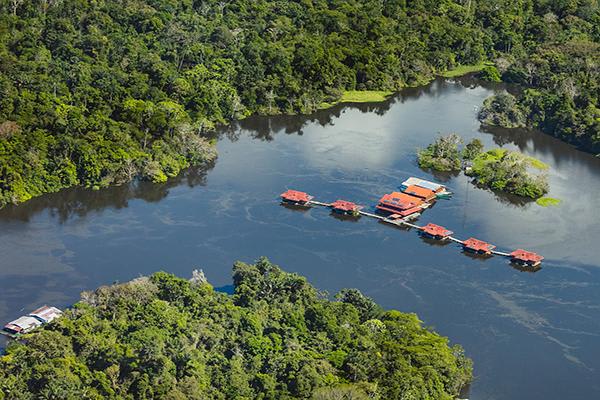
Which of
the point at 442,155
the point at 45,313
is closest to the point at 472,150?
the point at 442,155

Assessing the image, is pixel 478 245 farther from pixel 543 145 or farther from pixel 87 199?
pixel 87 199

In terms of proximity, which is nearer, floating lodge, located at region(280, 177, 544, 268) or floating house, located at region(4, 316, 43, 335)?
floating house, located at region(4, 316, 43, 335)

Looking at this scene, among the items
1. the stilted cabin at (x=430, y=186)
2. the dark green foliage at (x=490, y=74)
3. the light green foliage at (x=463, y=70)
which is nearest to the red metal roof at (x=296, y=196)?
the stilted cabin at (x=430, y=186)

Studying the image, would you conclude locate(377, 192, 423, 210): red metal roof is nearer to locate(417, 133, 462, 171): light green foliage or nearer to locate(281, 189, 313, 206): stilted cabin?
locate(281, 189, 313, 206): stilted cabin

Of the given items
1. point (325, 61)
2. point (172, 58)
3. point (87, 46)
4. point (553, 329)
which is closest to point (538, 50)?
point (325, 61)

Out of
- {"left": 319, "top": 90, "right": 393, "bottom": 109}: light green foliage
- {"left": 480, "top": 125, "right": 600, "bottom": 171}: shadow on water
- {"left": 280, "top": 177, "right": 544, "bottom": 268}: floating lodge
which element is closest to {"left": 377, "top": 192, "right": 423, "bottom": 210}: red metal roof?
{"left": 280, "top": 177, "right": 544, "bottom": 268}: floating lodge

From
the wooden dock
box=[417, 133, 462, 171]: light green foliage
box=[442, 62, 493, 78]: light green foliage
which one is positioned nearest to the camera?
the wooden dock
